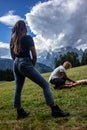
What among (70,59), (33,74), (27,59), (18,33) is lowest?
(33,74)

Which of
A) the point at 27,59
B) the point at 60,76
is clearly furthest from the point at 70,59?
the point at 27,59

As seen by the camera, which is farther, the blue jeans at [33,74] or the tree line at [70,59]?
the tree line at [70,59]

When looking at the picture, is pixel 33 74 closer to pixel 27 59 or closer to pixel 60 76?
pixel 27 59

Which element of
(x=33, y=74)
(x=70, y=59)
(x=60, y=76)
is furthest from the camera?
(x=70, y=59)

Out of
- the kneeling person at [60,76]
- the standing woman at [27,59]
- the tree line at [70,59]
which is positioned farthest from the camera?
the tree line at [70,59]

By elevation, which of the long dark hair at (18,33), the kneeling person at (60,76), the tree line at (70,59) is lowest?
the kneeling person at (60,76)

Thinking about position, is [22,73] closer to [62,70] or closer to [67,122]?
[67,122]

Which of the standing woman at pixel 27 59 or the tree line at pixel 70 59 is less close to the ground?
the tree line at pixel 70 59

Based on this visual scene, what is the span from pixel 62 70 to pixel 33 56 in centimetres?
971

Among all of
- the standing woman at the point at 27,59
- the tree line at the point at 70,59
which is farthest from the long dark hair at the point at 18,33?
the tree line at the point at 70,59

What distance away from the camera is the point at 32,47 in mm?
9844

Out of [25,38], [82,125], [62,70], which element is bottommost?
Answer: [82,125]

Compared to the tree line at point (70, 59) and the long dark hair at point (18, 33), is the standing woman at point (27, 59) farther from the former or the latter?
the tree line at point (70, 59)

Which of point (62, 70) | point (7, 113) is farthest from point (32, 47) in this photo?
point (62, 70)
